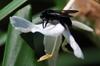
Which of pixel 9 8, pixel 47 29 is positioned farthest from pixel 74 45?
pixel 9 8

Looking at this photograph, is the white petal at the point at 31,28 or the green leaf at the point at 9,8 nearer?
the white petal at the point at 31,28

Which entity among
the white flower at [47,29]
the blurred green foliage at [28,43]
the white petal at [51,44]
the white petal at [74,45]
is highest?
the white flower at [47,29]

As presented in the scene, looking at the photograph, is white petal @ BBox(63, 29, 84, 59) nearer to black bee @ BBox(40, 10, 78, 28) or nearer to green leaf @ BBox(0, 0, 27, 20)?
black bee @ BBox(40, 10, 78, 28)

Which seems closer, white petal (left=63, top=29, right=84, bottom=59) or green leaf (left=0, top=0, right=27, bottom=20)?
white petal (left=63, top=29, right=84, bottom=59)

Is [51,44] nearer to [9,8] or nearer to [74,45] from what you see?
[74,45]

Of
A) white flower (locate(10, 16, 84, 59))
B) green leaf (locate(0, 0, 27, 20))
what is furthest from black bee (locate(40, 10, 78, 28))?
green leaf (locate(0, 0, 27, 20))

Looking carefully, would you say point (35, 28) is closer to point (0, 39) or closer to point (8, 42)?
point (8, 42)

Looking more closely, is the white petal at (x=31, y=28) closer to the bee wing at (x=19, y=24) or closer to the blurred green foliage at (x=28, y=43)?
the bee wing at (x=19, y=24)

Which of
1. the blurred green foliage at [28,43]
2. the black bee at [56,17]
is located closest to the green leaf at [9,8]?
the blurred green foliage at [28,43]

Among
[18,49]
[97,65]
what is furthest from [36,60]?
[97,65]
